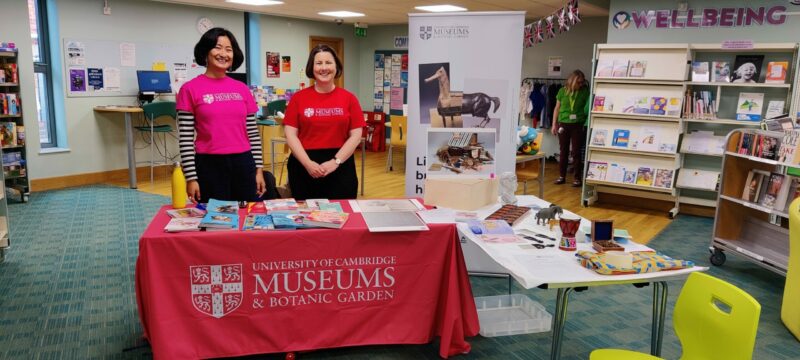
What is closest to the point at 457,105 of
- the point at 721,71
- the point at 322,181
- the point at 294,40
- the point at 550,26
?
the point at 322,181

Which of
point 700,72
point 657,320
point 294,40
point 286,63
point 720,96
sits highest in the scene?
point 294,40

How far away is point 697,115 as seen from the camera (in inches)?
240

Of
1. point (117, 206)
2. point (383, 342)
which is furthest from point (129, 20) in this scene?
point (383, 342)

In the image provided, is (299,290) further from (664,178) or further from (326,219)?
(664,178)

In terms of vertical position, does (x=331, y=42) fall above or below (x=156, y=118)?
above

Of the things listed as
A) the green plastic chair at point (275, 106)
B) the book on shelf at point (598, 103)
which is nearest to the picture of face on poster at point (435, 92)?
the book on shelf at point (598, 103)

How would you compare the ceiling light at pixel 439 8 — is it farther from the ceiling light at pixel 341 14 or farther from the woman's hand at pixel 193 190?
the woman's hand at pixel 193 190

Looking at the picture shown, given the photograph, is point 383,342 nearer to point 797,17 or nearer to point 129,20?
point 797,17

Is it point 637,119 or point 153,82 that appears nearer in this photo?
point 637,119

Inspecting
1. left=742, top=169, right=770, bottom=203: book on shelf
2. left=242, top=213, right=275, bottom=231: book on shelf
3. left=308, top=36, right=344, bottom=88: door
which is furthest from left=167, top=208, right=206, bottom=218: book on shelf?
left=308, top=36, right=344, bottom=88: door

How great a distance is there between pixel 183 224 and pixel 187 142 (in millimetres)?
653

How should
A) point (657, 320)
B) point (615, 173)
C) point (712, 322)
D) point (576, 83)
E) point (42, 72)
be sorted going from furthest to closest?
point (576, 83) < point (42, 72) < point (615, 173) < point (657, 320) < point (712, 322)

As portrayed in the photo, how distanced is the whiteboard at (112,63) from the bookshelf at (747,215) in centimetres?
683

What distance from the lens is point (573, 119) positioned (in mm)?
8102
